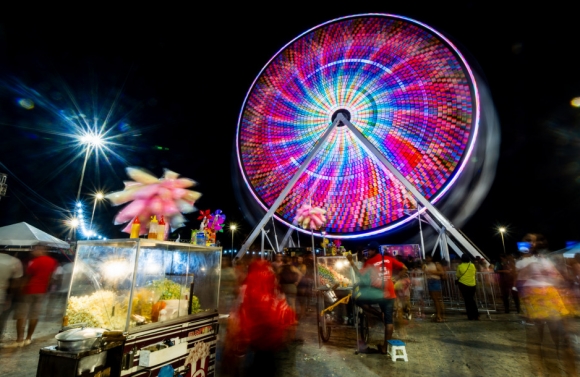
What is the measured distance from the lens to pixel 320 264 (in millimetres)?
7605

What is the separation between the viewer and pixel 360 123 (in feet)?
54.5

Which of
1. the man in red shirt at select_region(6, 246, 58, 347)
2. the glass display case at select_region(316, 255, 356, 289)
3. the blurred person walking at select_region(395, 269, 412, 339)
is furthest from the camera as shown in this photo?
the glass display case at select_region(316, 255, 356, 289)

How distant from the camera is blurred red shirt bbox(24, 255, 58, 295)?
208 inches

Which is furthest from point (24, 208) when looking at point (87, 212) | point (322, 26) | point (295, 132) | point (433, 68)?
point (433, 68)

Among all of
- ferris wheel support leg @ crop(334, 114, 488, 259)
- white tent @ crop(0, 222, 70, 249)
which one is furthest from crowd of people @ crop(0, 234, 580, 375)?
white tent @ crop(0, 222, 70, 249)

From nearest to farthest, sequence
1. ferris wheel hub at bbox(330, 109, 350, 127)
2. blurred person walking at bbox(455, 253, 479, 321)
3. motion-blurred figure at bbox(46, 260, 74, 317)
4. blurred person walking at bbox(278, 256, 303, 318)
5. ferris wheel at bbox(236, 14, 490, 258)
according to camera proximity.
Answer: blurred person walking at bbox(278, 256, 303, 318) < blurred person walking at bbox(455, 253, 479, 321) < motion-blurred figure at bbox(46, 260, 74, 317) < ferris wheel at bbox(236, 14, 490, 258) < ferris wheel hub at bbox(330, 109, 350, 127)

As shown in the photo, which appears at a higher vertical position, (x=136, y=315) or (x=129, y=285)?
(x=129, y=285)

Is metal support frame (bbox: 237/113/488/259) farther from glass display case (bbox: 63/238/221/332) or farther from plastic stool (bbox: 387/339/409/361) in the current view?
glass display case (bbox: 63/238/221/332)

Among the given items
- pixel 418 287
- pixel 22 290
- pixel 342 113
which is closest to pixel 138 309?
pixel 22 290

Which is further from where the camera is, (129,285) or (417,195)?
(417,195)

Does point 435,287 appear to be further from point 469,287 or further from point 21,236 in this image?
point 21,236

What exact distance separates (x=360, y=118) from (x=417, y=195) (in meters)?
5.69

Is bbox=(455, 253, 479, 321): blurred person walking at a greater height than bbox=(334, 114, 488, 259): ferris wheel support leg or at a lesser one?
lesser

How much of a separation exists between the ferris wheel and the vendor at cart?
9.18 m
